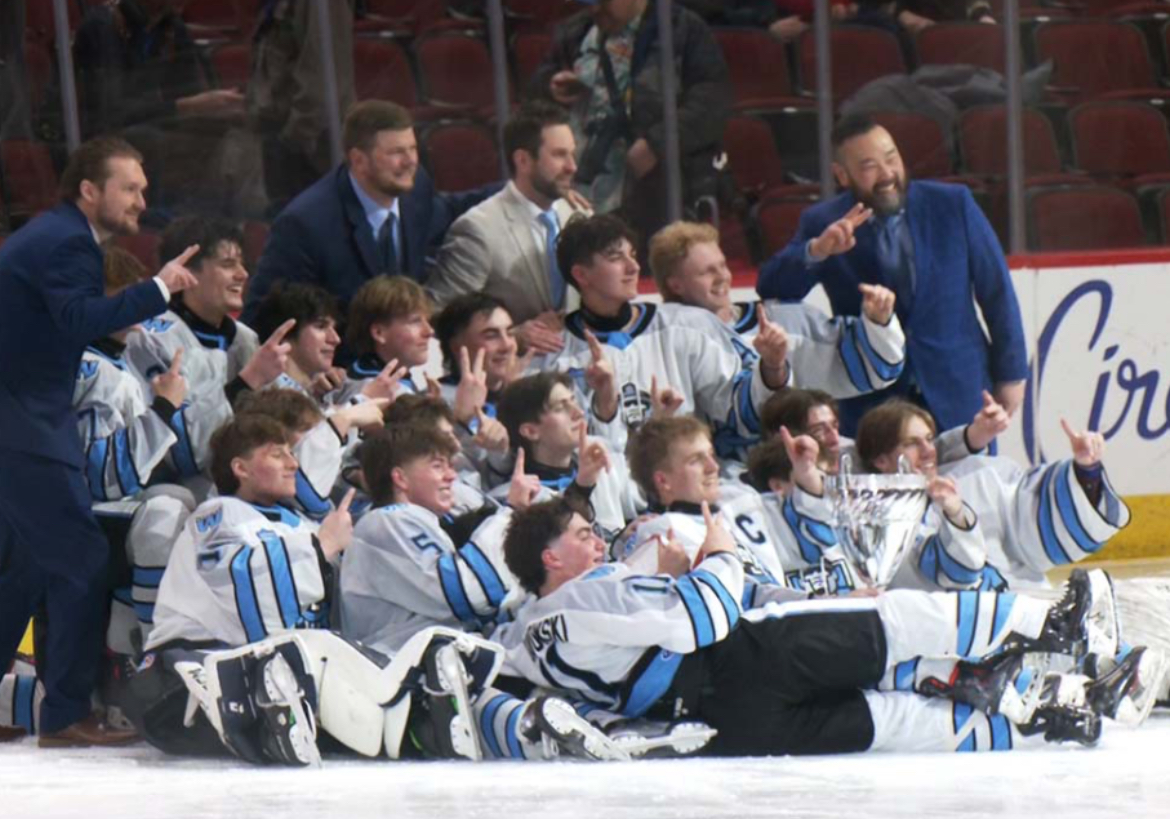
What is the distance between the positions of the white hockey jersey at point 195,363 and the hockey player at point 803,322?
111cm

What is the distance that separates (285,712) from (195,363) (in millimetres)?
1320

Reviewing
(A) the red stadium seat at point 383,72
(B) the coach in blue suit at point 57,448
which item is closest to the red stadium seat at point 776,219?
(A) the red stadium seat at point 383,72

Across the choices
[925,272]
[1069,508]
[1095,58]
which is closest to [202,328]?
[925,272]

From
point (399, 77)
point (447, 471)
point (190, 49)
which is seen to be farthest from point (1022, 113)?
point (447, 471)

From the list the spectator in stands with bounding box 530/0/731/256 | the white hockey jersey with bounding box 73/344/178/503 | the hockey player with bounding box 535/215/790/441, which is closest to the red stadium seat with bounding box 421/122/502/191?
the spectator in stands with bounding box 530/0/731/256

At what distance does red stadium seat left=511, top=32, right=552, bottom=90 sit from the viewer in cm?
723

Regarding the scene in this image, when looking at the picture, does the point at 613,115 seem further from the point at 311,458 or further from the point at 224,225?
Answer: the point at 311,458

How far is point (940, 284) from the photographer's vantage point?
6.18m

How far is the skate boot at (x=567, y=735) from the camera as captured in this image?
4547 mm

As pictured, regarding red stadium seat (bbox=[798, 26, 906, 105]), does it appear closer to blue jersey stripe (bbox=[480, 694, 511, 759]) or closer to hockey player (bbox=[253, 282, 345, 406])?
hockey player (bbox=[253, 282, 345, 406])

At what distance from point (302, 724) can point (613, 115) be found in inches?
120

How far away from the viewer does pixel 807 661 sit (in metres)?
4.59

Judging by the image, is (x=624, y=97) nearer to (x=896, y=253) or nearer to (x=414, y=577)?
(x=896, y=253)

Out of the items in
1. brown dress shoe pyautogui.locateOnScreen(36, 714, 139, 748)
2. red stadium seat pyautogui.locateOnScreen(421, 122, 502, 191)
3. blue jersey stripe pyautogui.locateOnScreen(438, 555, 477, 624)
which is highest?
red stadium seat pyautogui.locateOnScreen(421, 122, 502, 191)
